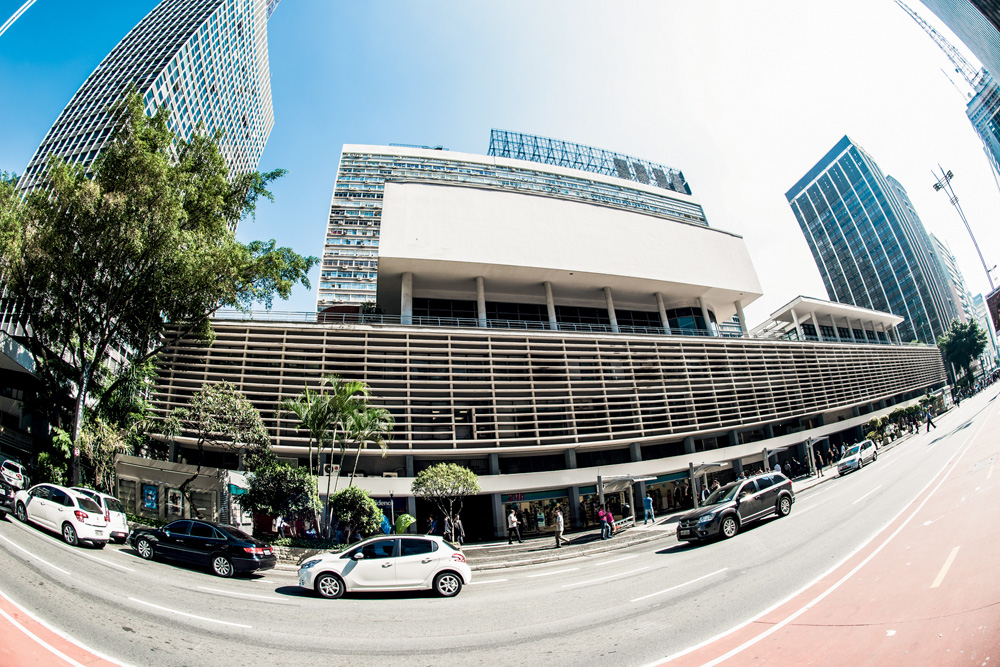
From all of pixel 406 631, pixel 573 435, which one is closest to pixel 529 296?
pixel 573 435

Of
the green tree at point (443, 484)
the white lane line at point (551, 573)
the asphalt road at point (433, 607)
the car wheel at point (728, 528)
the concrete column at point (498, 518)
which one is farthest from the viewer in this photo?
the concrete column at point (498, 518)

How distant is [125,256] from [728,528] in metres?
24.0

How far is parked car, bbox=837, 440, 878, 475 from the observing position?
25.9m

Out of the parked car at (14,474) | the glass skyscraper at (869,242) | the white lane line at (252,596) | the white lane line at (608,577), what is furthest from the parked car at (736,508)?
the glass skyscraper at (869,242)

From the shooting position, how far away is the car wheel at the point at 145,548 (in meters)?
11.0

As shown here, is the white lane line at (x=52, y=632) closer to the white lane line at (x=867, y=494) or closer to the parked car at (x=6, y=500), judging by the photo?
the parked car at (x=6, y=500)

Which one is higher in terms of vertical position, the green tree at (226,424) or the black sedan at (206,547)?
the green tree at (226,424)

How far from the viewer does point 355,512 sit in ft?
51.0

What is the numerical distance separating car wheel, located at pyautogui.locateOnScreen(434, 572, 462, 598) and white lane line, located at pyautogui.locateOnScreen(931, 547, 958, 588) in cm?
828

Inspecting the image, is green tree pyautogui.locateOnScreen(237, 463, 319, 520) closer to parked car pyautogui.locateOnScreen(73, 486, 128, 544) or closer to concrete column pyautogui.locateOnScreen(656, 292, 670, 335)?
parked car pyautogui.locateOnScreen(73, 486, 128, 544)

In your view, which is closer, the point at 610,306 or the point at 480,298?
the point at 480,298

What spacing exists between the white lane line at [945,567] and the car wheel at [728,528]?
6381mm

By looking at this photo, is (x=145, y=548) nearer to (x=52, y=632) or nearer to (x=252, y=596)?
(x=252, y=596)

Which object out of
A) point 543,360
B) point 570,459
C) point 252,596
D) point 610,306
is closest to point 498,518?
point 570,459
